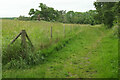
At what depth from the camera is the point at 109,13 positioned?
19.5 meters

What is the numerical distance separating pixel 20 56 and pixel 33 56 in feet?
2.05

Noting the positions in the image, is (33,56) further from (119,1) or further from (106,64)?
(119,1)

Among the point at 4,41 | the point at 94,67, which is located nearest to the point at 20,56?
the point at 4,41

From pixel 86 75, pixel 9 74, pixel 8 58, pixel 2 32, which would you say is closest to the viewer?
pixel 9 74

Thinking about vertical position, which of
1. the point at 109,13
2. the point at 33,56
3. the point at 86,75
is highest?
the point at 109,13

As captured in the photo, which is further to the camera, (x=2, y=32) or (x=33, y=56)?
(x=2, y=32)

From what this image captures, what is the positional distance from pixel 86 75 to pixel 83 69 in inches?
28.5

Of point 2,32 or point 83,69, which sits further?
point 2,32

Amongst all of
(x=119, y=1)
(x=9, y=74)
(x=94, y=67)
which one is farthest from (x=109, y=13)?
(x=9, y=74)

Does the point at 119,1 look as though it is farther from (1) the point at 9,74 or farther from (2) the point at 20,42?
(1) the point at 9,74

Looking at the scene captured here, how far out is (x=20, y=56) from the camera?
6043 mm

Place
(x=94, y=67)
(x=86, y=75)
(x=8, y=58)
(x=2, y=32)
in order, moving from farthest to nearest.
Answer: (x=2, y=32) → (x=94, y=67) → (x=8, y=58) → (x=86, y=75)

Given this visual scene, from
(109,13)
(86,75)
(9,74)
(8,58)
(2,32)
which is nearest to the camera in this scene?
(9,74)

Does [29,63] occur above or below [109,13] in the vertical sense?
below
